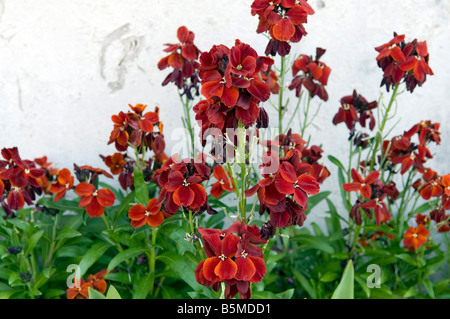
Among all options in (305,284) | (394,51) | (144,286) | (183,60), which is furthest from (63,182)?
(394,51)

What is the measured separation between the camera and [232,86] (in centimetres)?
105

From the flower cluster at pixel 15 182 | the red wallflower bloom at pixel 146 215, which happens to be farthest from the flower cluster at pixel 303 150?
the flower cluster at pixel 15 182

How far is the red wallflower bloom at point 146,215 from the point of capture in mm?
1446

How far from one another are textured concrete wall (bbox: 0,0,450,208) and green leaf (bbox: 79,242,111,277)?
54 centimetres

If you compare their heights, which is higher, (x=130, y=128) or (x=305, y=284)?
(x=130, y=128)

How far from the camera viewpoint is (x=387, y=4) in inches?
78.8

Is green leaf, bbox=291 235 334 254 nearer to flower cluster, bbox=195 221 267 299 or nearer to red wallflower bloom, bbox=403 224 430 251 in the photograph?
red wallflower bloom, bbox=403 224 430 251

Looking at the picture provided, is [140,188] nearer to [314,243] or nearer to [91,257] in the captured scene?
[91,257]

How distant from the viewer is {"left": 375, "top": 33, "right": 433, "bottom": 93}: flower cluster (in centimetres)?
158

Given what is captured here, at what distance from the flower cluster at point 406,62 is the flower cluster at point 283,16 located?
0.39m

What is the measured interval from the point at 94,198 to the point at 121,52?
72cm

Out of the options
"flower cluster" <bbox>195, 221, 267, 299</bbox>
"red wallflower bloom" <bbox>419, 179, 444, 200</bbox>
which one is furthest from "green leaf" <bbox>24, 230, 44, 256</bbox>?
"red wallflower bloom" <bbox>419, 179, 444, 200</bbox>
